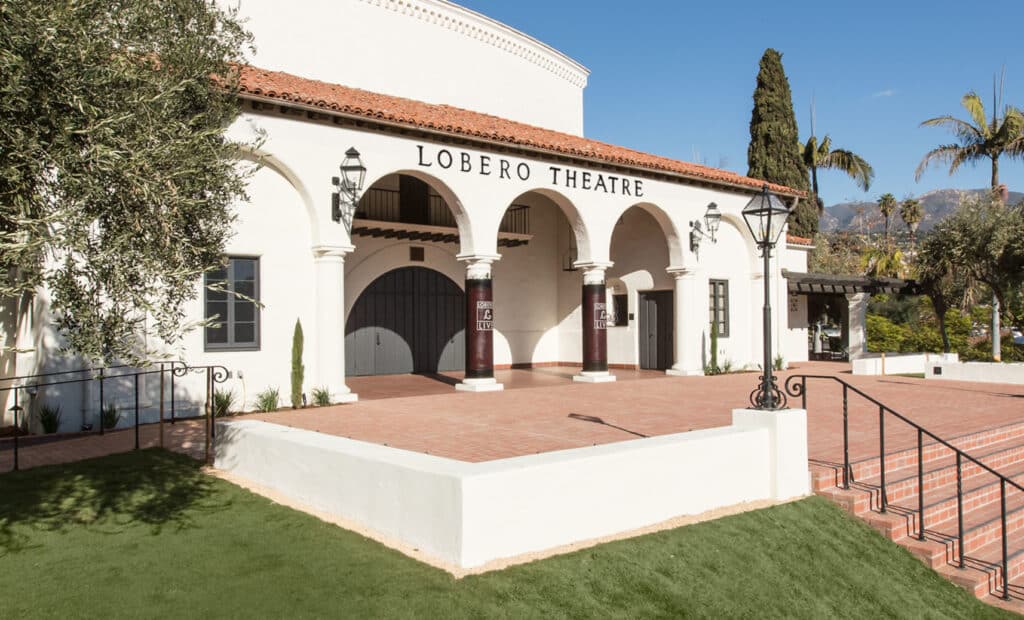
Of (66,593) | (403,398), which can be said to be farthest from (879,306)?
(66,593)

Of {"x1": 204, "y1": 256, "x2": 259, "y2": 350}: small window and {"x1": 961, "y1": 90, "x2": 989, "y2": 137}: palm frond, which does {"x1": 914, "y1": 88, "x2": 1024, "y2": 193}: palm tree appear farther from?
{"x1": 204, "y1": 256, "x2": 259, "y2": 350}: small window

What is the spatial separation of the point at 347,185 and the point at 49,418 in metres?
5.65

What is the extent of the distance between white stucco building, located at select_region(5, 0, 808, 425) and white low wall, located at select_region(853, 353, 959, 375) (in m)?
2.12

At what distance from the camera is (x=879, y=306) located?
126ft

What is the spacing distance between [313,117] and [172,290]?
8054mm

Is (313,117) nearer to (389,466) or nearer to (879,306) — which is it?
(389,466)

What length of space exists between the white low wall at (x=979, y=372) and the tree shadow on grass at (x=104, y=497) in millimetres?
17607

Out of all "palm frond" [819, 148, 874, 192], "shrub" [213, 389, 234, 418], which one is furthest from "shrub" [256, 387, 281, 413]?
"palm frond" [819, 148, 874, 192]

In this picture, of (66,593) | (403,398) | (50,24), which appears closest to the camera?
(50,24)

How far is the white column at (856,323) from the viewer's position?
83.4ft

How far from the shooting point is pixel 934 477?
852 centimetres

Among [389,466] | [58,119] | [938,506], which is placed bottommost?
[938,506]

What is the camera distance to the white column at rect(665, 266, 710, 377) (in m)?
19.1

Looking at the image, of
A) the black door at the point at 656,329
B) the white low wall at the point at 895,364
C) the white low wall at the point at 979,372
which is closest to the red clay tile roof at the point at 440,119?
the black door at the point at 656,329
